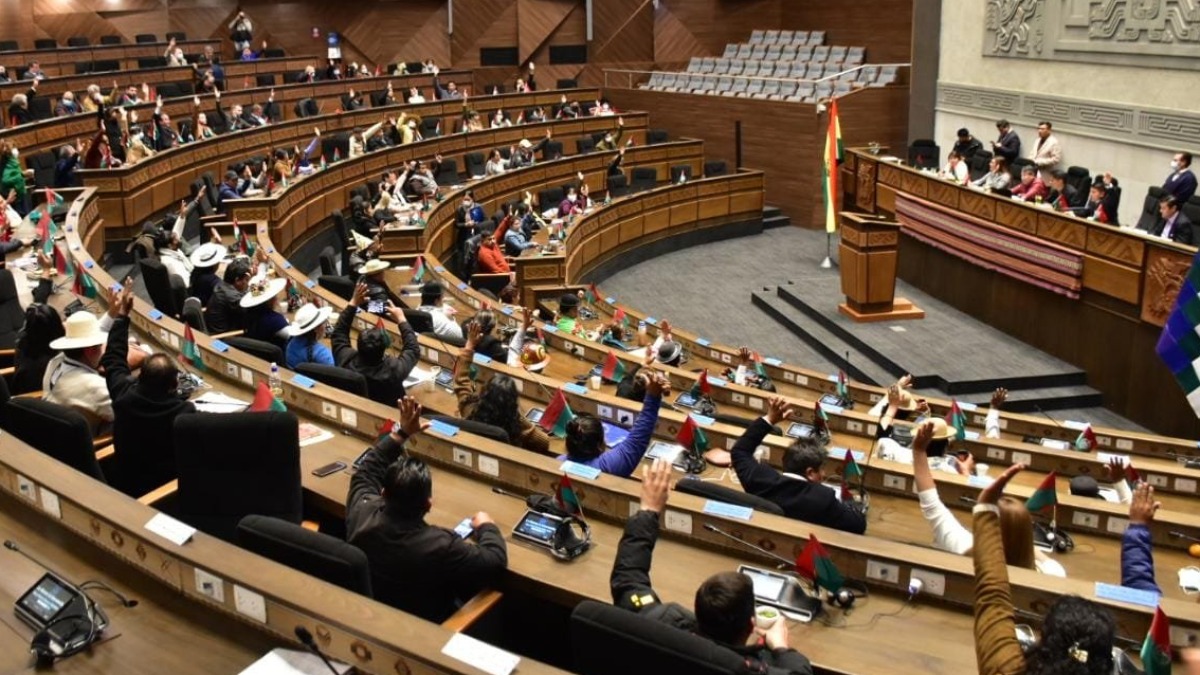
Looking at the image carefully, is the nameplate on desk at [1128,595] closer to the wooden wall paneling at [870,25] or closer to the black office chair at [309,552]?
the black office chair at [309,552]

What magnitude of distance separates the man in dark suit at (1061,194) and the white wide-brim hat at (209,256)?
24.0ft

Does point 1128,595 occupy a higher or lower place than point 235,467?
lower

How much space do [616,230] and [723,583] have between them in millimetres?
12222

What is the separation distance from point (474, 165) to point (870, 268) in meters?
6.69

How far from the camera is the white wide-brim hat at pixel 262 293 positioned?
20.6ft

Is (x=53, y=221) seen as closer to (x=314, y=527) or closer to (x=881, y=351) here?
(x=314, y=527)

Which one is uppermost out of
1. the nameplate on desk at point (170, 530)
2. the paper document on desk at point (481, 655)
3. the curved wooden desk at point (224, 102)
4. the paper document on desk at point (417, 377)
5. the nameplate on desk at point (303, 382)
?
the curved wooden desk at point (224, 102)

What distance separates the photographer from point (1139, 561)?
3.03 m

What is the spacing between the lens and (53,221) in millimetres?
8836

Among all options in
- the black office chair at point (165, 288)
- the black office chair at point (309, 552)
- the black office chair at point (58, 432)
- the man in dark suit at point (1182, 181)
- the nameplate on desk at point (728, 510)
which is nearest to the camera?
the black office chair at point (309, 552)

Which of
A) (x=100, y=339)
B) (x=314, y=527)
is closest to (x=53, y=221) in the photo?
(x=100, y=339)

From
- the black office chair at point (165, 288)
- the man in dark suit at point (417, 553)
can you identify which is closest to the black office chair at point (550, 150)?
the black office chair at point (165, 288)

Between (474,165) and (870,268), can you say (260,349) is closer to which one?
(870,268)

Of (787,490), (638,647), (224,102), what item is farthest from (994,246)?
(224,102)
